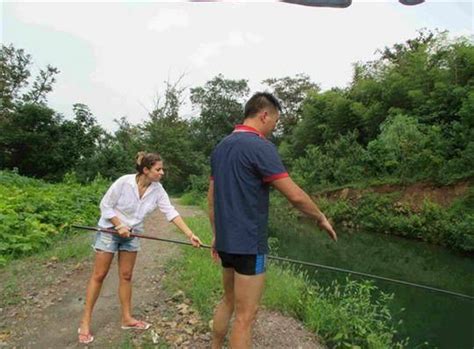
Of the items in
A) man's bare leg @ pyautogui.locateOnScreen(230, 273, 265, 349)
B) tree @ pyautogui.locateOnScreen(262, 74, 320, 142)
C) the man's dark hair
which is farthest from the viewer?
tree @ pyautogui.locateOnScreen(262, 74, 320, 142)

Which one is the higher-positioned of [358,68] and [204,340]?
[358,68]

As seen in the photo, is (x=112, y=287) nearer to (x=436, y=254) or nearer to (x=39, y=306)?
(x=39, y=306)

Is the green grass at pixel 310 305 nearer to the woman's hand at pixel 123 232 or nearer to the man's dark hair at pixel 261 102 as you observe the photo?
the woman's hand at pixel 123 232

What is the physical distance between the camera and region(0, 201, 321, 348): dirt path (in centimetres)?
390

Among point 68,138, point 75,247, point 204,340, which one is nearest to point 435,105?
point 68,138

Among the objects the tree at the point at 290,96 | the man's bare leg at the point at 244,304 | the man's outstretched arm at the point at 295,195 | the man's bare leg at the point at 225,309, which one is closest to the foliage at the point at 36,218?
the man's bare leg at the point at 225,309

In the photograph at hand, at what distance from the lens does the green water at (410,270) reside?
23.7 feet

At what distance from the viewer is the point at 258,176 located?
280 centimetres

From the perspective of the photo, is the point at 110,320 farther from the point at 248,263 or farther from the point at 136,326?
the point at 248,263

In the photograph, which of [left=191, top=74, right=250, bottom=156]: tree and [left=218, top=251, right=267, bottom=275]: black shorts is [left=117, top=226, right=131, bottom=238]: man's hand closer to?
[left=218, top=251, right=267, bottom=275]: black shorts

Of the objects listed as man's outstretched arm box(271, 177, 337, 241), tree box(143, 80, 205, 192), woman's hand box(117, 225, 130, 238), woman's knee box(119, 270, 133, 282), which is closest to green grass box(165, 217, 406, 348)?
woman's knee box(119, 270, 133, 282)

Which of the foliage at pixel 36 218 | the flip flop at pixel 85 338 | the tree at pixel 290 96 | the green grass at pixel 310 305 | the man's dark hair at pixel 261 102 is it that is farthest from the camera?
the tree at pixel 290 96

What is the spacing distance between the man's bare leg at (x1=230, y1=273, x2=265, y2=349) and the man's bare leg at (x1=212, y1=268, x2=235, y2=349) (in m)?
0.22

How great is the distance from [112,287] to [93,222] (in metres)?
4.36
